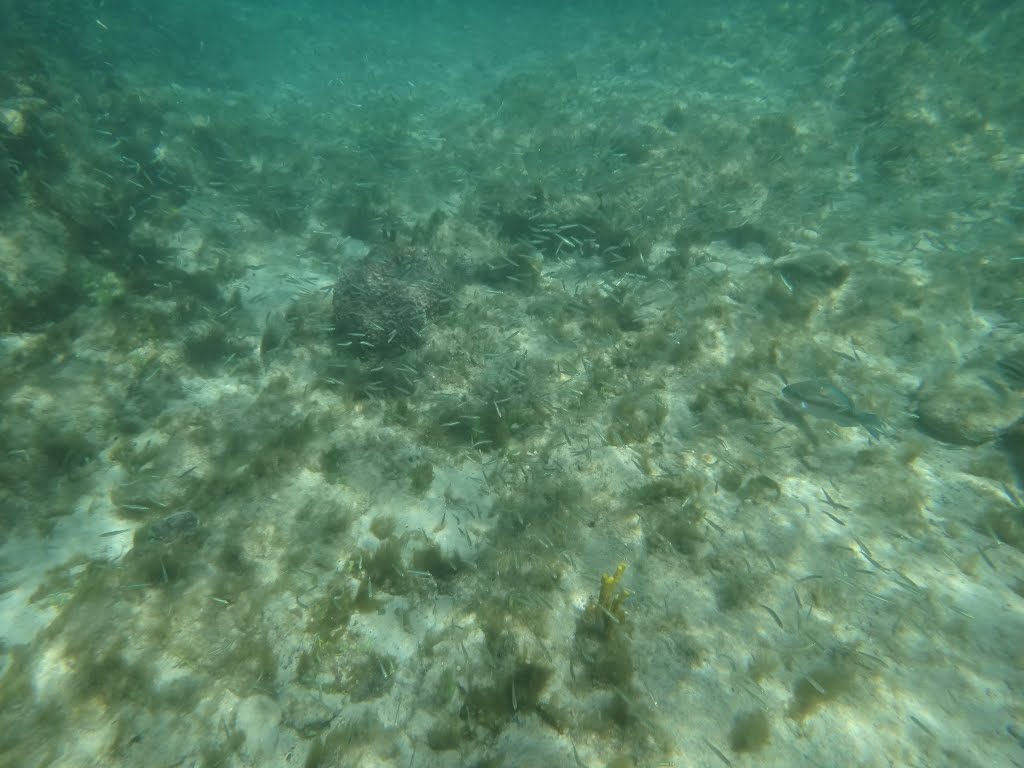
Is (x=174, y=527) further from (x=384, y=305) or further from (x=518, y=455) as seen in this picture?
(x=518, y=455)

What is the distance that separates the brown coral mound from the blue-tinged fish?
538 cm

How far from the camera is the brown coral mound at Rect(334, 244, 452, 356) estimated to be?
6816 mm

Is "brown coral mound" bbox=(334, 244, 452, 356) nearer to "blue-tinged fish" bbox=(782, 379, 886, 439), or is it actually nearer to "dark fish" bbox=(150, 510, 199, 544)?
"dark fish" bbox=(150, 510, 199, 544)

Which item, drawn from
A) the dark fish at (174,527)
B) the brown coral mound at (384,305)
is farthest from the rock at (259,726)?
the brown coral mound at (384,305)

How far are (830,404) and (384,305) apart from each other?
6.21 metres

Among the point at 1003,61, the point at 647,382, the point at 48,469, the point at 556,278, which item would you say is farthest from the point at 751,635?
the point at 1003,61

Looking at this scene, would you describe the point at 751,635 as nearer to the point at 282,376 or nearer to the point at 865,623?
the point at 865,623

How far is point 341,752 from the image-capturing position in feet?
12.2

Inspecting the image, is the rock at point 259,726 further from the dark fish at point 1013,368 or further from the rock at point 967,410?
the dark fish at point 1013,368

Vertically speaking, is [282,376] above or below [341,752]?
above

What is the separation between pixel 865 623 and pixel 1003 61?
20.2 meters

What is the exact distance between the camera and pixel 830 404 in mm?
5070

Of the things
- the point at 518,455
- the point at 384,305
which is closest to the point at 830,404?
the point at 518,455

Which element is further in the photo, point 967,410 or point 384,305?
point 384,305
